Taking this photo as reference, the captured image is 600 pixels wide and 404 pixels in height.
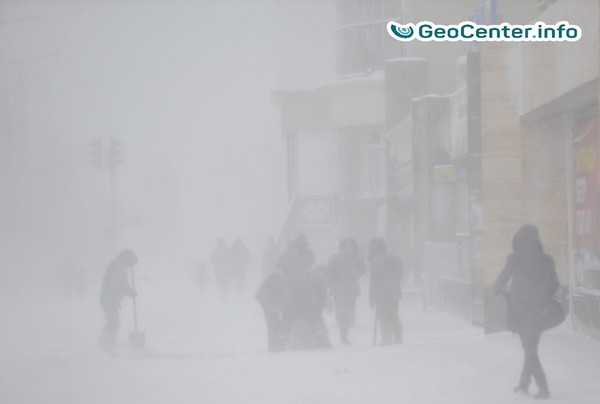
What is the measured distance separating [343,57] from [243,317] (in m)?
12.6

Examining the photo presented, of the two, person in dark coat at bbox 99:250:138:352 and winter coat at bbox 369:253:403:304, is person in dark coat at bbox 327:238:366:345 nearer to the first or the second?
winter coat at bbox 369:253:403:304

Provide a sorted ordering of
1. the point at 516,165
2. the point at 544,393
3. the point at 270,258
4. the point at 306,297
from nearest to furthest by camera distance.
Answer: the point at 544,393 → the point at 516,165 → the point at 306,297 → the point at 270,258

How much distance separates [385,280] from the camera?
15359 mm

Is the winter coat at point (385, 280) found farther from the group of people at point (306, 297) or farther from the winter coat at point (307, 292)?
the winter coat at point (307, 292)

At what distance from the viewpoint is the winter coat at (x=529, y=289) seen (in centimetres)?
972

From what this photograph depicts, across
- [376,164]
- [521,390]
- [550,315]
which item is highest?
[376,164]

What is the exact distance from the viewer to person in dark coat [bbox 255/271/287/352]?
15.0 metres

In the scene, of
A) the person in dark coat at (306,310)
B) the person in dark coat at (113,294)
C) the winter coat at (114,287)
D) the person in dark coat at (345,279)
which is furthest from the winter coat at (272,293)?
the winter coat at (114,287)

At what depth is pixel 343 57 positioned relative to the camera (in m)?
35.2

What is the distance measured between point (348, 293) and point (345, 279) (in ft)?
0.67

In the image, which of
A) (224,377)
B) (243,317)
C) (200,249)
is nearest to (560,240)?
(224,377)

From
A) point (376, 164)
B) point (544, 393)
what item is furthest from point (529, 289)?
point (376, 164)

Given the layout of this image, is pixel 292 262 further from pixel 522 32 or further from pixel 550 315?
pixel 550 315

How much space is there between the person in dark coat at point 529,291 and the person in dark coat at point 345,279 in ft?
22.5
